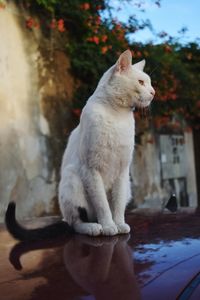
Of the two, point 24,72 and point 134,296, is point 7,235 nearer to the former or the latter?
point 134,296

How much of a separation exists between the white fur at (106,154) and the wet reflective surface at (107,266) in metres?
0.22

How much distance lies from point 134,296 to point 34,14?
181 inches

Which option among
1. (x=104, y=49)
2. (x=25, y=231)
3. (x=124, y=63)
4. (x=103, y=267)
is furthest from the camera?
(x=104, y=49)

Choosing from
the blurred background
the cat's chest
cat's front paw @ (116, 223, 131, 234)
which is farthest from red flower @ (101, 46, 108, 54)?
cat's front paw @ (116, 223, 131, 234)

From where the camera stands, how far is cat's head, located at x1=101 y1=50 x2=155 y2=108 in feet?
6.56

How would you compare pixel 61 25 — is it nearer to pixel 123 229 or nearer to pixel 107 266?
pixel 123 229

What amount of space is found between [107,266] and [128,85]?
1.04 m

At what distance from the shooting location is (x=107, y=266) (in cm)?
120

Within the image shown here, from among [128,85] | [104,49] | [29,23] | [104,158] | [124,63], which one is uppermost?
[29,23]

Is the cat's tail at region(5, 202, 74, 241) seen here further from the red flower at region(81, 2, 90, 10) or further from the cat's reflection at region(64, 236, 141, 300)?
the red flower at region(81, 2, 90, 10)

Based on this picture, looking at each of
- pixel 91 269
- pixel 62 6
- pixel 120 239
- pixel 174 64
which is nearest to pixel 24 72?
pixel 62 6

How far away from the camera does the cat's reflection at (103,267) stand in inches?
38.8

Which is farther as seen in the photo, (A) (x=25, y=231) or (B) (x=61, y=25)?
(B) (x=61, y=25)

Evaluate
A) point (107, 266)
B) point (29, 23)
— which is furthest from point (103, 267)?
point (29, 23)
